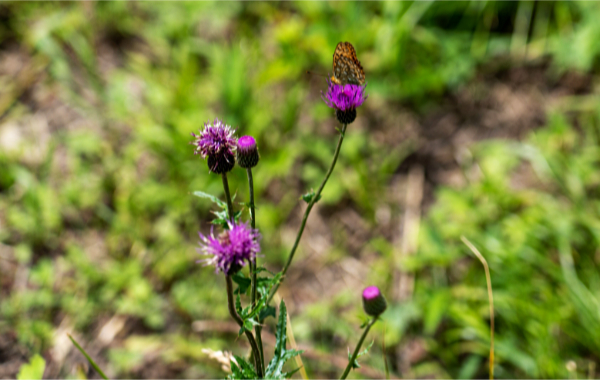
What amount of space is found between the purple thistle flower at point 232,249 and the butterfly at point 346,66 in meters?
0.67

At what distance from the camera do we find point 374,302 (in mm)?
1439

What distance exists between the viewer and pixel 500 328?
2.38 meters

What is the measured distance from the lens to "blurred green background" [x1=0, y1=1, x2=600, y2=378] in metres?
2.41

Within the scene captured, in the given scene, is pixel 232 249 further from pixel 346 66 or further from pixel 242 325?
pixel 346 66

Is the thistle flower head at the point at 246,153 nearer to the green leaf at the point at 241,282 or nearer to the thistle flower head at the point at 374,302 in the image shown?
the green leaf at the point at 241,282

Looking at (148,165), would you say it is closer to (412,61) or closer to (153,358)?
(153,358)

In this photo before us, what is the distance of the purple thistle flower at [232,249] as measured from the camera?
1179 millimetres

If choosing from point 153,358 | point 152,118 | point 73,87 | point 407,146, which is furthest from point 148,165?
point 407,146

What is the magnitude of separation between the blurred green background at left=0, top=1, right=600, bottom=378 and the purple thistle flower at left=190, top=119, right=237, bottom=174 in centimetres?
136

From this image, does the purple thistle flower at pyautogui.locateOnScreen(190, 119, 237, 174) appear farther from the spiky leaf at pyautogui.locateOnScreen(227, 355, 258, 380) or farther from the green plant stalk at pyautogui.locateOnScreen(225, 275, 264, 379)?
the spiky leaf at pyautogui.locateOnScreen(227, 355, 258, 380)

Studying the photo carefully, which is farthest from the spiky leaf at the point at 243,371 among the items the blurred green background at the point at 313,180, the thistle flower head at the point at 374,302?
the blurred green background at the point at 313,180

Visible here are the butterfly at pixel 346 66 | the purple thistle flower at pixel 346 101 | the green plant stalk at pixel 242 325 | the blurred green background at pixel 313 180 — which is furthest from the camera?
the blurred green background at pixel 313 180

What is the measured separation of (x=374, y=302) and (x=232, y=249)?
1.71 ft

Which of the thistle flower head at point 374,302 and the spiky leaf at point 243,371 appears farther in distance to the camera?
the thistle flower head at point 374,302
